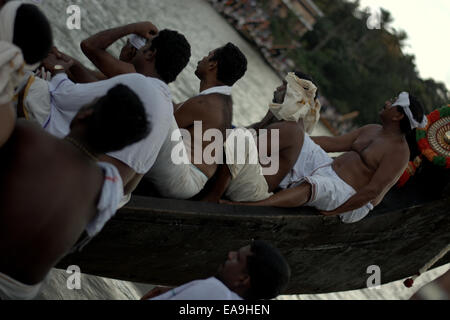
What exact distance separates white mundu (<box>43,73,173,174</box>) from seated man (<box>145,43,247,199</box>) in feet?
0.88

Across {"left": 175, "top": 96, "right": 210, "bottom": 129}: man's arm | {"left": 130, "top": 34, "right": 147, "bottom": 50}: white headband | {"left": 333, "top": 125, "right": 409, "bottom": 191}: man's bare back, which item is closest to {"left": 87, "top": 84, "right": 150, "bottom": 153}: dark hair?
{"left": 175, "top": 96, "right": 210, "bottom": 129}: man's arm

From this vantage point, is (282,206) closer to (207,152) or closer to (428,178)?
(207,152)

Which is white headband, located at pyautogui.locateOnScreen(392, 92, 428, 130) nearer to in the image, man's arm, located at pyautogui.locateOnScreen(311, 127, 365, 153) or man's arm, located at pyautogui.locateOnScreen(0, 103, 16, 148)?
man's arm, located at pyautogui.locateOnScreen(311, 127, 365, 153)

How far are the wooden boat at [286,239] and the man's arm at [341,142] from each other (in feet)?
1.58

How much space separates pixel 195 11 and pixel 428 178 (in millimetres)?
16058

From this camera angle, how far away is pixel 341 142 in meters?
4.42

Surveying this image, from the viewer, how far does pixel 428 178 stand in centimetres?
437

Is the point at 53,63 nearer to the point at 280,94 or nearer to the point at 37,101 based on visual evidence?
the point at 37,101

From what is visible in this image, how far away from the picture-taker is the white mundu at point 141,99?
97.9 inches

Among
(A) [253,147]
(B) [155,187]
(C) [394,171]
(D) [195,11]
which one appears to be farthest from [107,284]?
(D) [195,11]

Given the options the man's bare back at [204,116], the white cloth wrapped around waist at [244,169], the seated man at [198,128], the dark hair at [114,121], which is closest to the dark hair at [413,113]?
the white cloth wrapped around waist at [244,169]

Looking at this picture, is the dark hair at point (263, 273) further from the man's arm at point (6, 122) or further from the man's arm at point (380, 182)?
the man's arm at point (380, 182)

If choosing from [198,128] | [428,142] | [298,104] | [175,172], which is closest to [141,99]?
[175,172]

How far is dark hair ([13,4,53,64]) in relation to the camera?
192 centimetres
